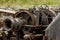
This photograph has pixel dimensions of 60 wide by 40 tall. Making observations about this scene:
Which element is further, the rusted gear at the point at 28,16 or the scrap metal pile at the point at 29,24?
the rusted gear at the point at 28,16

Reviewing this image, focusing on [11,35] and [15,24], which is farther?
[11,35]

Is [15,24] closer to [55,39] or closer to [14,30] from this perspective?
[14,30]

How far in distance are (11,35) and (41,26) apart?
1051 mm

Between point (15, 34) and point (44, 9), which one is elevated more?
point (44, 9)

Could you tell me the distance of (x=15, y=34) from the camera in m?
7.29

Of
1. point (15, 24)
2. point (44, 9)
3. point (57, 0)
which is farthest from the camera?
point (57, 0)

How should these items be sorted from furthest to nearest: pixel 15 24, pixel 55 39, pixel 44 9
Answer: pixel 44 9, pixel 15 24, pixel 55 39

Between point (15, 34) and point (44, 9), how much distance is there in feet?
3.16

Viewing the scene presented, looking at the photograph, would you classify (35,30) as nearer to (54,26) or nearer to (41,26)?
(41,26)

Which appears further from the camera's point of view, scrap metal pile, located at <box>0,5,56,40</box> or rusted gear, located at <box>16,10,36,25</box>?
rusted gear, located at <box>16,10,36,25</box>

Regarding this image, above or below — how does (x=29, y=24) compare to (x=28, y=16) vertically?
below

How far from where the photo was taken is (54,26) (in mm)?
4723

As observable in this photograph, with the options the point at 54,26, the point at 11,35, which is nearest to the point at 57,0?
the point at 11,35

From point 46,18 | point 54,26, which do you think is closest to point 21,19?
point 46,18
